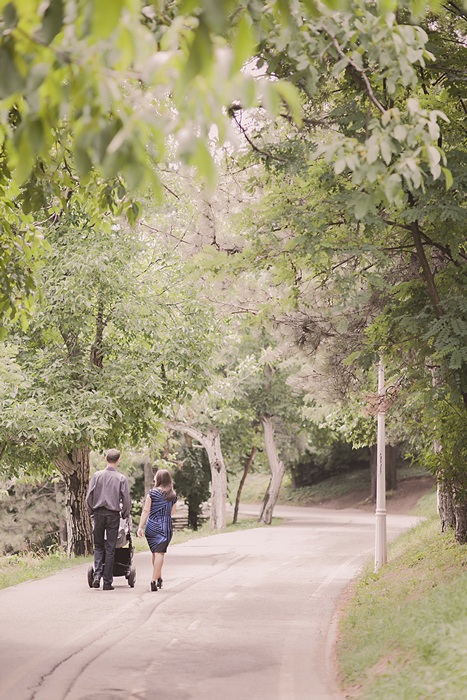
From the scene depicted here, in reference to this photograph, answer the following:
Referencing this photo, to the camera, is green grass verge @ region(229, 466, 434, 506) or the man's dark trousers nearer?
the man's dark trousers

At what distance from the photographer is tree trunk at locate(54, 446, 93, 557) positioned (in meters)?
20.1

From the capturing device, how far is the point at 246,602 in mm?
12266

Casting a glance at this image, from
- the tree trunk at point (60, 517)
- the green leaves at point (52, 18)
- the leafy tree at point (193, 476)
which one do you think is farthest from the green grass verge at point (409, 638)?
the leafy tree at point (193, 476)

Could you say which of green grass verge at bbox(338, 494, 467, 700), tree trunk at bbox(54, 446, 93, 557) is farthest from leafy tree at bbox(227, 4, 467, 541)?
tree trunk at bbox(54, 446, 93, 557)

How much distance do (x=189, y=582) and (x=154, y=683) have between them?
708 centimetres

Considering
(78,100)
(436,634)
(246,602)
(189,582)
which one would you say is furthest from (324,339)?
(78,100)

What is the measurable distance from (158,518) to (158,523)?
0.23 feet

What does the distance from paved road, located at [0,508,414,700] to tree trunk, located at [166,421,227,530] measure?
19.3 metres

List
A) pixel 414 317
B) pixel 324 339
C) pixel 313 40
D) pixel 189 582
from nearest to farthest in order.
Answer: pixel 313 40
pixel 414 317
pixel 189 582
pixel 324 339

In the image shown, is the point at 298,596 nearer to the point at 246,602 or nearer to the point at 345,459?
the point at 246,602

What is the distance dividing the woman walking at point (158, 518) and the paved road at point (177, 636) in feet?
1.70

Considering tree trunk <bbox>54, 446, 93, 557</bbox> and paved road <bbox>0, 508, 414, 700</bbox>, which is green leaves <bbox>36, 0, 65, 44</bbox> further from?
tree trunk <bbox>54, 446, 93, 557</bbox>

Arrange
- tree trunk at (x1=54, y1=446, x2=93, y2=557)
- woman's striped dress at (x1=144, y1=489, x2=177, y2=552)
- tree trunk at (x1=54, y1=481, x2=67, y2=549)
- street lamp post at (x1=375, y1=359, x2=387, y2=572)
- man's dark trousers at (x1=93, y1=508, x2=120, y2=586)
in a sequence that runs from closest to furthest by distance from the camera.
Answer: man's dark trousers at (x1=93, y1=508, x2=120, y2=586)
woman's striped dress at (x1=144, y1=489, x2=177, y2=552)
street lamp post at (x1=375, y1=359, x2=387, y2=572)
tree trunk at (x1=54, y1=446, x2=93, y2=557)
tree trunk at (x1=54, y1=481, x2=67, y2=549)

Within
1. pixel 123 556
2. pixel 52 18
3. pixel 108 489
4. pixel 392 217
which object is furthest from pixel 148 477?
pixel 52 18
